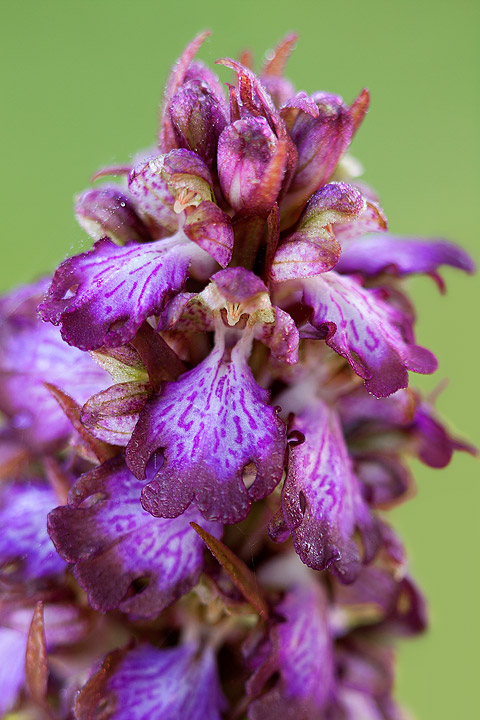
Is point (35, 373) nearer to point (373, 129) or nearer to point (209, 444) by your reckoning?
point (209, 444)

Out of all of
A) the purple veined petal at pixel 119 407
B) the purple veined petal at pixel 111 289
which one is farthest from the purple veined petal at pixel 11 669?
the purple veined petal at pixel 111 289

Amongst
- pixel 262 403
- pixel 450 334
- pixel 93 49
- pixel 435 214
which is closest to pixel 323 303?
pixel 262 403

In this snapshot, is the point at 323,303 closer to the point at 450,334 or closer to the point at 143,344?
the point at 143,344

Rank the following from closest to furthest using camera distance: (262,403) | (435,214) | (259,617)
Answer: (262,403), (259,617), (435,214)

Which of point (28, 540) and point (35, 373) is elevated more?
point (35, 373)

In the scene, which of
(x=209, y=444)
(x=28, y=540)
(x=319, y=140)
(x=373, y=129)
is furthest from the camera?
(x=373, y=129)

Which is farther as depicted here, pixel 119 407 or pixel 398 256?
pixel 398 256

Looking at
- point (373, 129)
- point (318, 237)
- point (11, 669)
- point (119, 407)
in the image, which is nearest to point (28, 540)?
point (11, 669)

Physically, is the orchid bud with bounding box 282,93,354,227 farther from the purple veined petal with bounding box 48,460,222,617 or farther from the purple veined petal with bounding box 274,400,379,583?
the purple veined petal with bounding box 48,460,222,617
